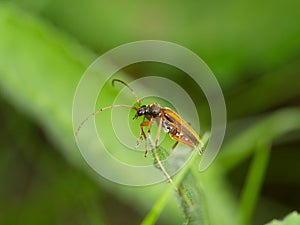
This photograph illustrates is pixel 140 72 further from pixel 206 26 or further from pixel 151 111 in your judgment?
pixel 151 111

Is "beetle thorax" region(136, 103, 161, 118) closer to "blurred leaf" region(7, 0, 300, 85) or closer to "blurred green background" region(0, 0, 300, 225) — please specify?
"blurred green background" region(0, 0, 300, 225)

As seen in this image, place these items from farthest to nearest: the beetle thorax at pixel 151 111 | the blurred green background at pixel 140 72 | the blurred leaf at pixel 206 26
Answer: the blurred leaf at pixel 206 26
the blurred green background at pixel 140 72
the beetle thorax at pixel 151 111

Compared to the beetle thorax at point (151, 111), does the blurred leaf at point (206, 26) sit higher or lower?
higher

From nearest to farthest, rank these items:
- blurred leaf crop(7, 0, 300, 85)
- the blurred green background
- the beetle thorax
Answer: the beetle thorax
the blurred green background
blurred leaf crop(7, 0, 300, 85)

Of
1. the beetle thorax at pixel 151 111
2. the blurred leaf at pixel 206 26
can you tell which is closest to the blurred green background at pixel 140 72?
the blurred leaf at pixel 206 26

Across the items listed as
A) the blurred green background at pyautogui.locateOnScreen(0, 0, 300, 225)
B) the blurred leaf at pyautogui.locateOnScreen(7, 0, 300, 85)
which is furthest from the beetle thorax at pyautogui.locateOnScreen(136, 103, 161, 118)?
the blurred leaf at pyautogui.locateOnScreen(7, 0, 300, 85)

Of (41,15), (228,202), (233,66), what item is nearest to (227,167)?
(228,202)

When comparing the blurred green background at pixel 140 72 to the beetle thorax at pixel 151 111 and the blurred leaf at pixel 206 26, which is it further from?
the beetle thorax at pixel 151 111

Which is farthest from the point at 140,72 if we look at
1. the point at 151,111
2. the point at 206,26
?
the point at 151,111

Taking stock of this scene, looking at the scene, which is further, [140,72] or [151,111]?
[140,72]
